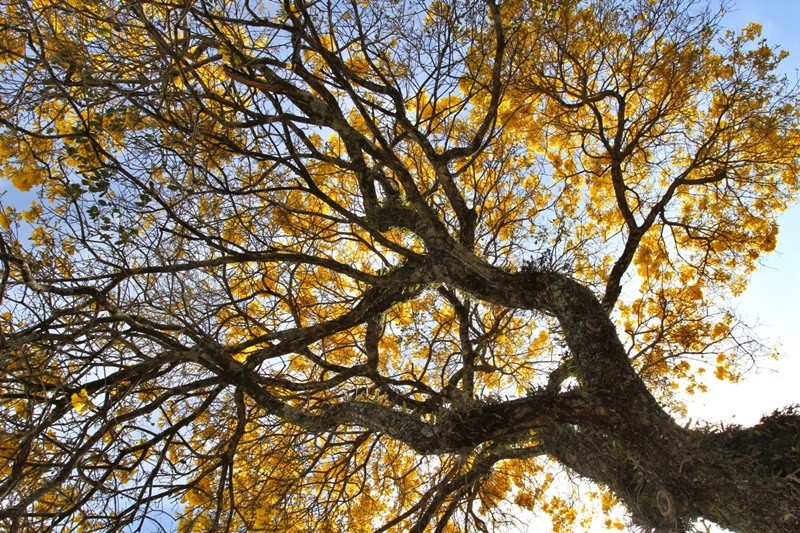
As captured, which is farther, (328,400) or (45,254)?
(328,400)

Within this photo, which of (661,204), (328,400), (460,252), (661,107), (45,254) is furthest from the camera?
(661,107)

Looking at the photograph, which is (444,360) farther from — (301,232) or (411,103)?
(411,103)

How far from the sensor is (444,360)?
25.2ft

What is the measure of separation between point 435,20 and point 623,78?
290cm

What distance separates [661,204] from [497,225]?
81.3 inches

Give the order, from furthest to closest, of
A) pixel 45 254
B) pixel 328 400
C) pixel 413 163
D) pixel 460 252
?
pixel 413 163, pixel 328 400, pixel 460 252, pixel 45 254

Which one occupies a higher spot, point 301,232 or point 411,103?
point 411,103

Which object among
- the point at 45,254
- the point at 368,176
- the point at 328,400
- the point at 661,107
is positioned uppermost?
the point at 661,107

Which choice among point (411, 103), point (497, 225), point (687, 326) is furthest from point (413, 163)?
→ point (687, 326)

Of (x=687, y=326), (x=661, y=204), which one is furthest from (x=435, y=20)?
(x=687, y=326)

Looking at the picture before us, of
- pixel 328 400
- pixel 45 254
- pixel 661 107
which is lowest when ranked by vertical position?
pixel 328 400

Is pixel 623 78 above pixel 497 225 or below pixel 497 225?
above

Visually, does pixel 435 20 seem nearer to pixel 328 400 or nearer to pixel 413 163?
pixel 413 163

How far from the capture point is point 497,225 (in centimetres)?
711
